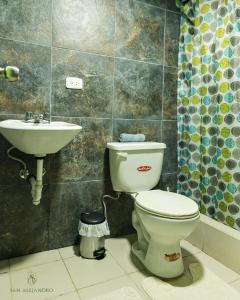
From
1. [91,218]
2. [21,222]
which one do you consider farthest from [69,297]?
[21,222]

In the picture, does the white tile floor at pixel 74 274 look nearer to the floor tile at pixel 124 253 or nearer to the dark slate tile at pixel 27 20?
the floor tile at pixel 124 253

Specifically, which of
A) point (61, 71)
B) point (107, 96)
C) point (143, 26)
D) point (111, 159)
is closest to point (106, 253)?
point (111, 159)

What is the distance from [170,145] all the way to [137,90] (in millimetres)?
545

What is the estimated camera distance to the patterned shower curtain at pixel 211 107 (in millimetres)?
1571

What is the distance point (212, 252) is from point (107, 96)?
4.32 feet

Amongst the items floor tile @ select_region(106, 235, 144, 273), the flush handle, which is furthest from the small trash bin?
the flush handle

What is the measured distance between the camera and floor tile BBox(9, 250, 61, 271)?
1505mm

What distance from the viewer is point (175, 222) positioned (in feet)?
4.16

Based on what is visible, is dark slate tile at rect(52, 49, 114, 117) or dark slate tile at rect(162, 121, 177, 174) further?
dark slate tile at rect(162, 121, 177, 174)

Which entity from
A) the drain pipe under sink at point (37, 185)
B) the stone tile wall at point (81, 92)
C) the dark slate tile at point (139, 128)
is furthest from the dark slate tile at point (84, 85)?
the drain pipe under sink at point (37, 185)

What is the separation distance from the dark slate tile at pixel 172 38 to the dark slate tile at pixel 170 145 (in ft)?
1.65

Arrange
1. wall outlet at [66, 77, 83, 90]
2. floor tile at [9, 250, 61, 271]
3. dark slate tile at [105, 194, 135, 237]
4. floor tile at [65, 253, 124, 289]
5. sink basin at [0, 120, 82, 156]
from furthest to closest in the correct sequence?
dark slate tile at [105, 194, 135, 237] → wall outlet at [66, 77, 83, 90] → floor tile at [9, 250, 61, 271] → floor tile at [65, 253, 124, 289] → sink basin at [0, 120, 82, 156]

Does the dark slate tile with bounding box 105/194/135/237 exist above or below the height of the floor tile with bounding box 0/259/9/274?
above

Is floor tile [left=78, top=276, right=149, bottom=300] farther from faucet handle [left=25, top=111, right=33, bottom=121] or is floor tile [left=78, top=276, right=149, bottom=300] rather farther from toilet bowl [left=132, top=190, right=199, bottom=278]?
faucet handle [left=25, top=111, right=33, bottom=121]
